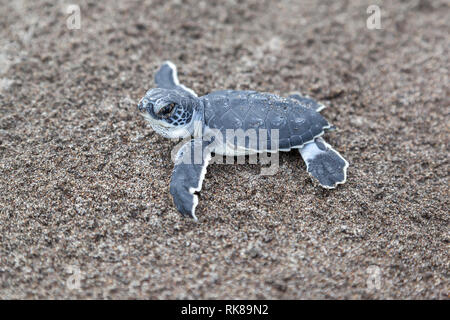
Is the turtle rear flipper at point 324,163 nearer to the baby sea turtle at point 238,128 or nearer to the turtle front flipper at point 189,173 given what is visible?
the baby sea turtle at point 238,128

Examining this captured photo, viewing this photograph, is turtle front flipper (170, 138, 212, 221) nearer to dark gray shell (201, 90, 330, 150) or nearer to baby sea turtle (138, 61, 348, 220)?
baby sea turtle (138, 61, 348, 220)

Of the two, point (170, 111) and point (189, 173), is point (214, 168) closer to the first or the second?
point (189, 173)


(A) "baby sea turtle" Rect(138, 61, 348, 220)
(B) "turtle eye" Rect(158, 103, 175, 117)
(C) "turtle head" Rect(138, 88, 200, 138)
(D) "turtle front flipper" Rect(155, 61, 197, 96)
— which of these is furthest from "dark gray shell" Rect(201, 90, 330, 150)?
(D) "turtle front flipper" Rect(155, 61, 197, 96)

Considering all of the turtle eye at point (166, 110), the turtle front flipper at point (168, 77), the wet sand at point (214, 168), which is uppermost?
the turtle eye at point (166, 110)

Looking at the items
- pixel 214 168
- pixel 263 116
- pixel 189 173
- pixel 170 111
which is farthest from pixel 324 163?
pixel 170 111

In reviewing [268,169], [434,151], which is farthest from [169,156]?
[434,151]

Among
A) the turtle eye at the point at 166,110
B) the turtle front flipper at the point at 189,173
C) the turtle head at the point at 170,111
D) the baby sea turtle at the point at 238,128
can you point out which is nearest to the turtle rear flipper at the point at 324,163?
the baby sea turtle at the point at 238,128
